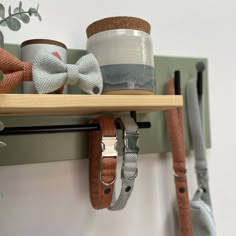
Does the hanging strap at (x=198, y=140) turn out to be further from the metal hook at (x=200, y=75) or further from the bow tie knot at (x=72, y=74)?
the bow tie knot at (x=72, y=74)

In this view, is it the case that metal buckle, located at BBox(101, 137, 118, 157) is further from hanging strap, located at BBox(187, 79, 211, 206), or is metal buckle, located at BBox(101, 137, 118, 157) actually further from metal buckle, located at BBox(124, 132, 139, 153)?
hanging strap, located at BBox(187, 79, 211, 206)

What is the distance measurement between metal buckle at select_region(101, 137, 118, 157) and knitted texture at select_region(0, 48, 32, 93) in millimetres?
154

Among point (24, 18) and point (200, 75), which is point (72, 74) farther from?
point (200, 75)

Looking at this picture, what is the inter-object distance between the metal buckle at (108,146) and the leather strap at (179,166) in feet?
0.45

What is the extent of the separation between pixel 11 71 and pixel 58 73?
55 millimetres

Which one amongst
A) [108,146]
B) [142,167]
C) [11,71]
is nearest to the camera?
[11,71]

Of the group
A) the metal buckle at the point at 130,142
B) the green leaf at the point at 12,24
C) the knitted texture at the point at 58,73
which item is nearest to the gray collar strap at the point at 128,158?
the metal buckle at the point at 130,142

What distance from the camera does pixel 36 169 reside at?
0.48m

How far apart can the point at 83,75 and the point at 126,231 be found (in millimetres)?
331

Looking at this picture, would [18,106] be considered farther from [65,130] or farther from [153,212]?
[153,212]

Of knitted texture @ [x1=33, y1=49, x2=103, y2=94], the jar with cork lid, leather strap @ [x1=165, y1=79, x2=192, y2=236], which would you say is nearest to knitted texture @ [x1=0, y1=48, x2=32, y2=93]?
knitted texture @ [x1=33, y1=49, x2=103, y2=94]

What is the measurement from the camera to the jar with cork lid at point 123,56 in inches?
15.9

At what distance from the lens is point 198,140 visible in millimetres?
556

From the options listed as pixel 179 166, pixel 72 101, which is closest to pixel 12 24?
pixel 72 101
